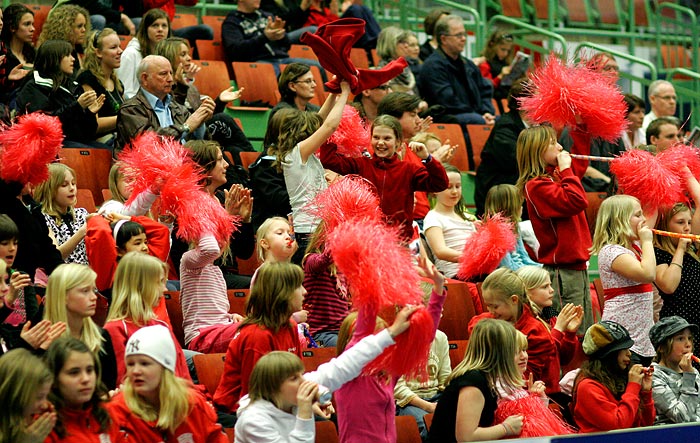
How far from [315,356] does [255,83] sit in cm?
381

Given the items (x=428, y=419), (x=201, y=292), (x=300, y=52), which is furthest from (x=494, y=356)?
(x=300, y=52)

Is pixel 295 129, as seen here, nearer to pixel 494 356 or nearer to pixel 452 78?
pixel 494 356

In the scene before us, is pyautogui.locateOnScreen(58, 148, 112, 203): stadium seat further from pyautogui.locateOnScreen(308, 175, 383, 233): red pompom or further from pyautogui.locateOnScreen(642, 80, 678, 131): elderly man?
pyautogui.locateOnScreen(642, 80, 678, 131): elderly man

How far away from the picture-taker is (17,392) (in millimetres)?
3814

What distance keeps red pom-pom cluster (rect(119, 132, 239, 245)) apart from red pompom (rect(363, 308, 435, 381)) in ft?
5.19

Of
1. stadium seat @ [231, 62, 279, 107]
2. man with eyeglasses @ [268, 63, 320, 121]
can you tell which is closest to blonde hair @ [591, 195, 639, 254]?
man with eyeglasses @ [268, 63, 320, 121]

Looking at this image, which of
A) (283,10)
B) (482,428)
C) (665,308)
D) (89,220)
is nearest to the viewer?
(482,428)

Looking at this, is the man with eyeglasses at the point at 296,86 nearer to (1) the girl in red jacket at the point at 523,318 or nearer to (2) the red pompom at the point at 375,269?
(1) the girl in red jacket at the point at 523,318

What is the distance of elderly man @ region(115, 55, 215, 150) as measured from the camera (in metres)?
6.74

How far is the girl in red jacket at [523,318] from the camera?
568cm

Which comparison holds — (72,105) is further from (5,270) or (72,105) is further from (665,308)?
(665,308)

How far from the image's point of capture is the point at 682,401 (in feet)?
19.1

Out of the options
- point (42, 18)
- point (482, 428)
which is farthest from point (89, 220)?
point (42, 18)

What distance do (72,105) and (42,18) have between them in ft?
7.40
